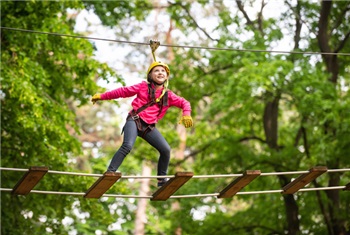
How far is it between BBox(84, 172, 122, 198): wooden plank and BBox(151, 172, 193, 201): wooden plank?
0.58 metres

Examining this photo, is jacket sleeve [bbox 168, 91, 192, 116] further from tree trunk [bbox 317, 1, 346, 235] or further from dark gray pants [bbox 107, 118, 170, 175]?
tree trunk [bbox 317, 1, 346, 235]

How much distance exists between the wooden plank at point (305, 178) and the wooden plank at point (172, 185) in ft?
4.63

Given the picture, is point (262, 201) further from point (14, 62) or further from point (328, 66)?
point (14, 62)

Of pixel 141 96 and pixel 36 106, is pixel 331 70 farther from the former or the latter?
pixel 141 96

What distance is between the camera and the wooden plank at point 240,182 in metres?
7.75

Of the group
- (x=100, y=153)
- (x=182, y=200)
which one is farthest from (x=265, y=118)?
(x=100, y=153)

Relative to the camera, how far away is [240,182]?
317 inches

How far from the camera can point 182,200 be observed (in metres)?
16.7

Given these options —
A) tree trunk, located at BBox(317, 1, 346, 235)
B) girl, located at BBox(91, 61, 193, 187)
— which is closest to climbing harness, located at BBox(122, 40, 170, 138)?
girl, located at BBox(91, 61, 193, 187)

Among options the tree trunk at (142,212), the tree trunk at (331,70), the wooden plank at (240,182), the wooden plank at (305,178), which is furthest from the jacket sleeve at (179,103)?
the tree trunk at (142,212)

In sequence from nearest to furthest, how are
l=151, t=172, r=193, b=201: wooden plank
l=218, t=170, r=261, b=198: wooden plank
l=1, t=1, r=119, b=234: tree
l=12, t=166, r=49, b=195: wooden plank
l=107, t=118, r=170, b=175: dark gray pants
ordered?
l=12, t=166, r=49, b=195: wooden plank → l=151, t=172, r=193, b=201: wooden plank → l=107, t=118, r=170, b=175: dark gray pants → l=218, t=170, r=261, b=198: wooden plank → l=1, t=1, r=119, b=234: tree

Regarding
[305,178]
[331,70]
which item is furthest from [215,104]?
[305,178]

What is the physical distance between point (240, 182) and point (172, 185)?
0.82 m

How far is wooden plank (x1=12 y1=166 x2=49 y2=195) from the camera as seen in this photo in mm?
7004
